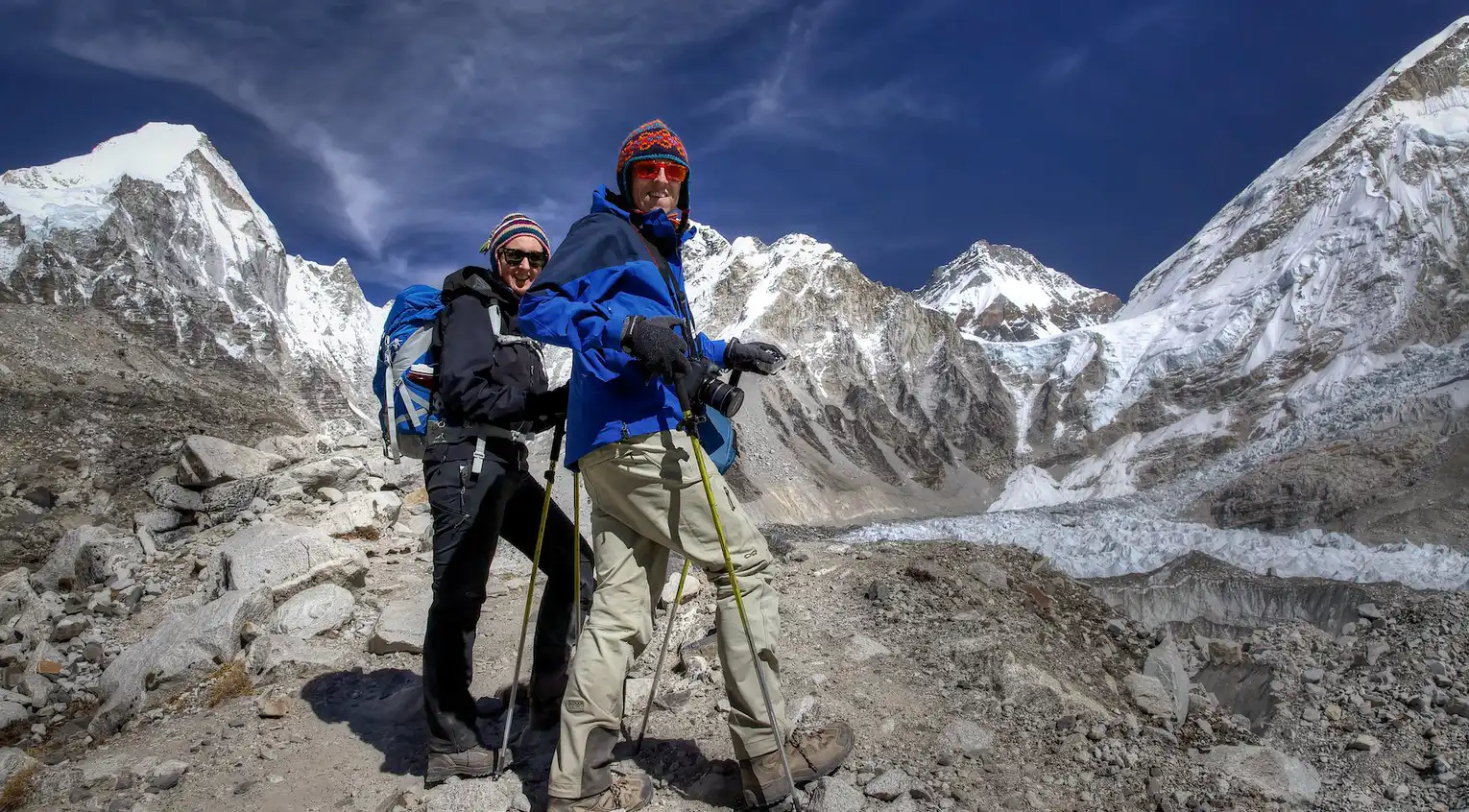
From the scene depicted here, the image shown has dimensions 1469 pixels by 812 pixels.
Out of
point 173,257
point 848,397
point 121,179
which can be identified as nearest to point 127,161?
point 121,179

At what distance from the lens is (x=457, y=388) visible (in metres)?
3.39

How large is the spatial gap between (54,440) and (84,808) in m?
23.1

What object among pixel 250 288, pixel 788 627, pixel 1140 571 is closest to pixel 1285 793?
pixel 788 627

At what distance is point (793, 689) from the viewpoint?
4539 mm

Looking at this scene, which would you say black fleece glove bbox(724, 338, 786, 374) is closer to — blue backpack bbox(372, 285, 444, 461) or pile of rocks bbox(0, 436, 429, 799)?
blue backpack bbox(372, 285, 444, 461)

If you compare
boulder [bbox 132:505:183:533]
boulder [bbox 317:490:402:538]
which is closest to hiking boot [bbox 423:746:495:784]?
boulder [bbox 317:490:402:538]

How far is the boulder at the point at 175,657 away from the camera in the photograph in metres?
5.09

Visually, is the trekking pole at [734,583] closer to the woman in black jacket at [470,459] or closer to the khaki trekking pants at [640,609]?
the khaki trekking pants at [640,609]

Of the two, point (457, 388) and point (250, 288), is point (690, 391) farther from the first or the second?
point (250, 288)

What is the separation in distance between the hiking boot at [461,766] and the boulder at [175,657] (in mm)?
2865

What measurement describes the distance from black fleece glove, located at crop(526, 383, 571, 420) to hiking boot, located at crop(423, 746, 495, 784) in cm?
162

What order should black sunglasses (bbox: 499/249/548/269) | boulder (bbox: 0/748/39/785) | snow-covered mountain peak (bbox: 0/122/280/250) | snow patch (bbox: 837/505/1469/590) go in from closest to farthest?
1. boulder (bbox: 0/748/39/785)
2. black sunglasses (bbox: 499/249/548/269)
3. snow patch (bbox: 837/505/1469/590)
4. snow-covered mountain peak (bbox: 0/122/280/250)

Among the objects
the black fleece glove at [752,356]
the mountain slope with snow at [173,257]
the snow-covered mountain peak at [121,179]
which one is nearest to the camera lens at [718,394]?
the black fleece glove at [752,356]

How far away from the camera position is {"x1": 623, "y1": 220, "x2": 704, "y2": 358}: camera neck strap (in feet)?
10.6
